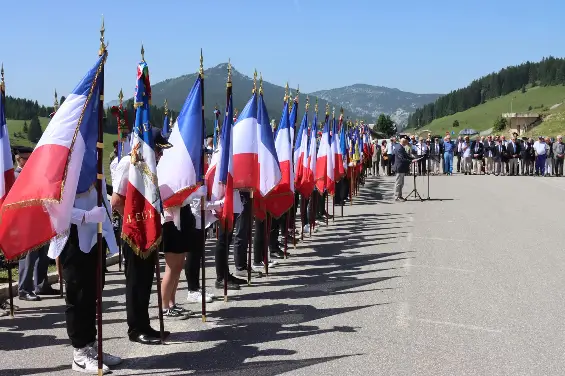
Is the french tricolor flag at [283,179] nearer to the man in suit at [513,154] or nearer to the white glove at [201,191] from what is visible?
the white glove at [201,191]

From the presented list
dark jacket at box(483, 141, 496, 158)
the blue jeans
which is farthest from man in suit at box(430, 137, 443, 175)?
dark jacket at box(483, 141, 496, 158)

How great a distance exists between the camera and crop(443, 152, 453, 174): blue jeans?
35.6 meters

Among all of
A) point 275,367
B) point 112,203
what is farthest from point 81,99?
point 275,367

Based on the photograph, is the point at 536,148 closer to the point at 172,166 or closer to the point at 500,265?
the point at 500,265

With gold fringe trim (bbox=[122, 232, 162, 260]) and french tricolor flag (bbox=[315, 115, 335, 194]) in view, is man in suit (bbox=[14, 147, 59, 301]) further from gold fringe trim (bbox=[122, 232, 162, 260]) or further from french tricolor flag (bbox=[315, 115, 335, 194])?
french tricolor flag (bbox=[315, 115, 335, 194])

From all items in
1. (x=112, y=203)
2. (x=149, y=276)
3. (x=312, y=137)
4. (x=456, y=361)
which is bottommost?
(x=456, y=361)

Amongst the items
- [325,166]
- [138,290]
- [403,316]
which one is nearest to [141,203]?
[138,290]

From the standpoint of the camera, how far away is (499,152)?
34.6 meters

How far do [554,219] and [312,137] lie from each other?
21.0 ft

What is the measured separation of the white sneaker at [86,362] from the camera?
5652 millimetres

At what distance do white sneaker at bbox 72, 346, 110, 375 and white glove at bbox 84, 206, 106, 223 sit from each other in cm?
111

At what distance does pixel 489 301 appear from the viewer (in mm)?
8078

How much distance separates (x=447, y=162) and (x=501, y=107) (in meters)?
160

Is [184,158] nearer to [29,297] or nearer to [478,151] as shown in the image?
[29,297]
